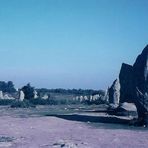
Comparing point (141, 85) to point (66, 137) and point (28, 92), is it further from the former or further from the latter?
point (28, 92)

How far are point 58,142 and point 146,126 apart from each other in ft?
37.1

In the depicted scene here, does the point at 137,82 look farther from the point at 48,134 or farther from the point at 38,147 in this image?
the point at 38,147

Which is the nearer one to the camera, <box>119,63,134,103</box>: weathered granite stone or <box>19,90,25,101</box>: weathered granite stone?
<box>119,63,134,103</box>: weathered granite stone

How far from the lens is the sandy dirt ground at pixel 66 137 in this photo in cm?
2003

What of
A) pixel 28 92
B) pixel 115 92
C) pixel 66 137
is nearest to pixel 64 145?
pixel 66 137

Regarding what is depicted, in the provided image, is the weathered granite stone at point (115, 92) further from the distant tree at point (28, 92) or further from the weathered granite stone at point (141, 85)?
the weathered granite stone at point (141, 85)

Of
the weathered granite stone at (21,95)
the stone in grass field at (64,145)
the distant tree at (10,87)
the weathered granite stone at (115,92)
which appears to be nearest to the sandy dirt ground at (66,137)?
the stone in grass field at (64,145)

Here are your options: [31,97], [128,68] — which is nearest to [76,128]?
[128,68]

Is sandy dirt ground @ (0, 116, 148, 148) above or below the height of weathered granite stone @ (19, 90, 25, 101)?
below

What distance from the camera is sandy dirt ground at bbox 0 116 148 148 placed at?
20.0 meters

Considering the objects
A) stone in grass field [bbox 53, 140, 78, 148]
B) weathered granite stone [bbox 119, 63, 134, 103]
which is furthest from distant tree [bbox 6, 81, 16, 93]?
stone in grass field [bbox 53, 140, 78, 148]

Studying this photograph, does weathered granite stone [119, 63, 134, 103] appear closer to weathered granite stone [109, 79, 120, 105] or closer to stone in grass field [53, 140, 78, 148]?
weathered granite stone [109, 79, 120, 105]

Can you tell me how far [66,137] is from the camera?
22.8 meters

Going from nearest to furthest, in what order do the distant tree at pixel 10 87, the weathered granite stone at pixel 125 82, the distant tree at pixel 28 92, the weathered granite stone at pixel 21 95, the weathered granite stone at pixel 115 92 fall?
the weathered granite stone at pixel 125 82 → the weathered granite stone at pixel 115 92 → the weathered granite stone at pixel 21 95 → the distant tree at pixel 28 92 → the distant tree at pixel 10 87
